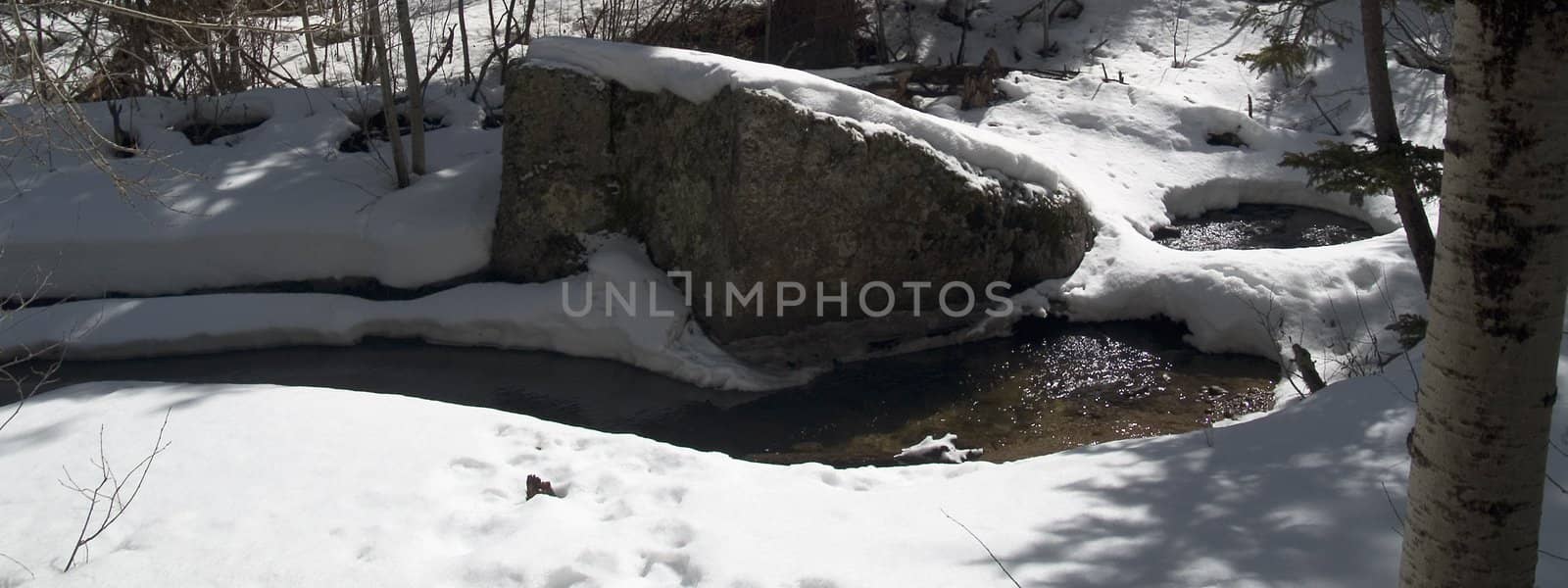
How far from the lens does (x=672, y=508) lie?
430cm

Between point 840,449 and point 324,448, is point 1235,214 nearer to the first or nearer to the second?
point 840,449

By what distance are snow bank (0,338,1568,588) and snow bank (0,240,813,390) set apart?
2975 mm

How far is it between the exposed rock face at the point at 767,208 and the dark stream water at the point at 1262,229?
1.32 metres

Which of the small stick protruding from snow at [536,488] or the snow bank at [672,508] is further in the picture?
the small stick protruding from snow at [536,488]

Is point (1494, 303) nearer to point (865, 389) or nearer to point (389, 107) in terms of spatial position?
point (865, 389)

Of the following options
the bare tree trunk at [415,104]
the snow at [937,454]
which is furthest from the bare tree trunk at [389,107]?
the snow at [937,454]

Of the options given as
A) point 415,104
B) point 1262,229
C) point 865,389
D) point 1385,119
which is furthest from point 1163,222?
point 415,104

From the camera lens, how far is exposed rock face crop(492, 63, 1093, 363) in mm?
7527

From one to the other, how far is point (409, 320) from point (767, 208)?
283 cm

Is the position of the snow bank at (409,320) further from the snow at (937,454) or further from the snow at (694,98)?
the snow at (937,454)

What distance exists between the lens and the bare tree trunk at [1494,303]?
201 centimetres

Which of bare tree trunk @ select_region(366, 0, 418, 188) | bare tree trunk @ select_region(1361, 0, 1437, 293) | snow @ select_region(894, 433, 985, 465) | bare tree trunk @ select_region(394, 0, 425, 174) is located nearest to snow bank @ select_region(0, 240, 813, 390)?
bare tree trunk @ select_region(366, 0, 418, 188)

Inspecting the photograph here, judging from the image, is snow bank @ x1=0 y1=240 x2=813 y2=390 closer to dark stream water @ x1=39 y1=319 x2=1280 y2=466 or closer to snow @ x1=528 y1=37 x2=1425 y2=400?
dark stream water @ x1=39 y1=319 x2=1280 y2=466

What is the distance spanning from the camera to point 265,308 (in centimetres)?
849
